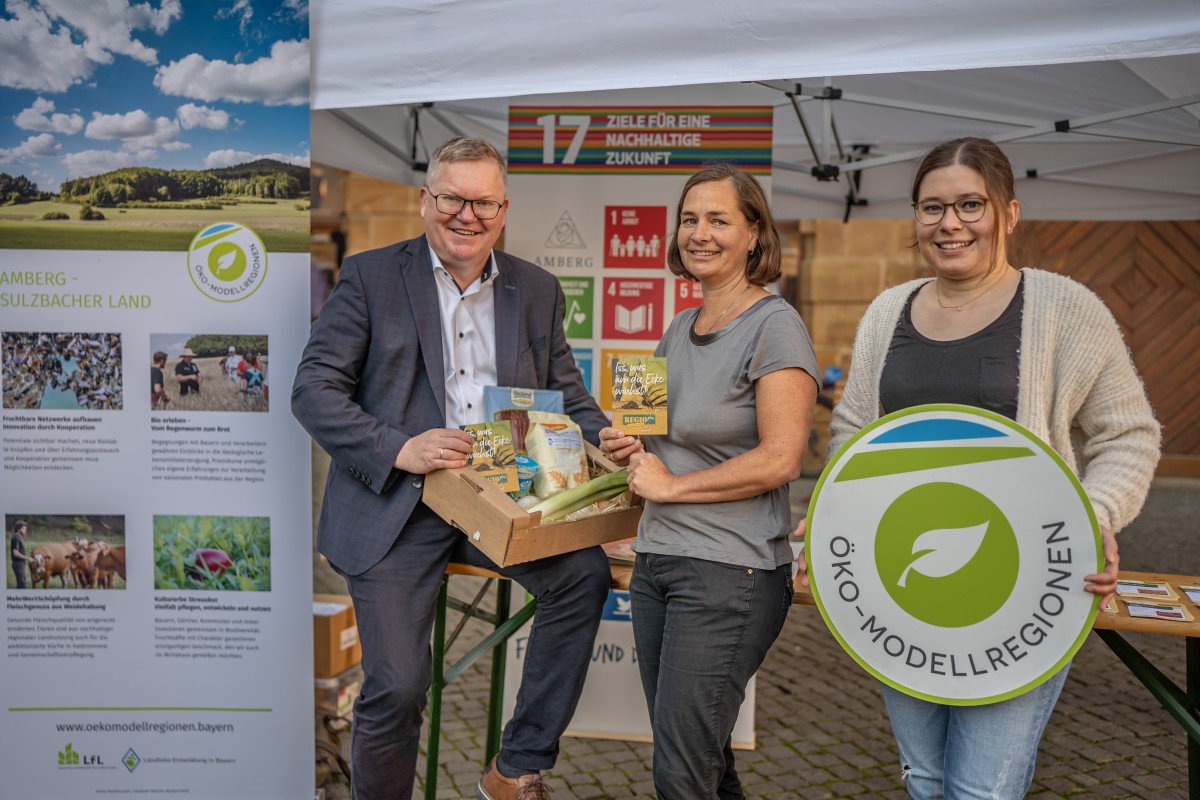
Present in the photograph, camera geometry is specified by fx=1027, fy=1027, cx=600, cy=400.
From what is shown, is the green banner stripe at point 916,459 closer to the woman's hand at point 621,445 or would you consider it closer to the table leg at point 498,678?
the woman's hand at point 621,445

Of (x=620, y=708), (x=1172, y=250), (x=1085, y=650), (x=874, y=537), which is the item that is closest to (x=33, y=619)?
(x=620, y=708)

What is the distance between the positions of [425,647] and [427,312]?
902 millimetres

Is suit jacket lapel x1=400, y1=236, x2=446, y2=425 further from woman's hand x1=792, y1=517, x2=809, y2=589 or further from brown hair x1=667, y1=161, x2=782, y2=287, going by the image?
woman's hand x1=792, y1=517, x2=809, y2=589

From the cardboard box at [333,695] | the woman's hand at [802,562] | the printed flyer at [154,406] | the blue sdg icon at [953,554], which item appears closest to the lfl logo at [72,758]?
the printed flyer at [154,406]

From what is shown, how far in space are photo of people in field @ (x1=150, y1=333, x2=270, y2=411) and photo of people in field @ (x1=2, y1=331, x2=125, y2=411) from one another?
0.13 metres

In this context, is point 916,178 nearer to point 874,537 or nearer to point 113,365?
point 874,537

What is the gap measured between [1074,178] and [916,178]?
162 inches

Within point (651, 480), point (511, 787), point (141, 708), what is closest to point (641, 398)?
point (651, 480)

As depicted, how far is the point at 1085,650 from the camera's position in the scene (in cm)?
534

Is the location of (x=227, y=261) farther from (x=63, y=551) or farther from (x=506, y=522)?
(x=506, y=522)

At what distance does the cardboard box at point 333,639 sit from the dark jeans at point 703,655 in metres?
1.74

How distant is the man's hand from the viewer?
100 inches

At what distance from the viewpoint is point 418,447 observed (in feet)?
8.53

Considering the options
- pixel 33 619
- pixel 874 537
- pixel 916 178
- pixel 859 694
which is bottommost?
pixel 859 694
